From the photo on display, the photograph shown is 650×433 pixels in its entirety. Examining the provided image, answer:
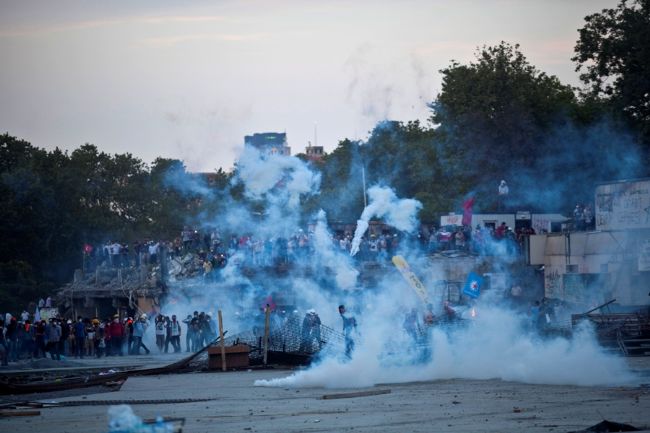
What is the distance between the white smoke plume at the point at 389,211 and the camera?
42.3m

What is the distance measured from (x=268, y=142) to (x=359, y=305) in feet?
118

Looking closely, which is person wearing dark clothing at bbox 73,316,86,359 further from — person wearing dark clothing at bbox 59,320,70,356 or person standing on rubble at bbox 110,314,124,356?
person standing on rubble at bbox 110,314,124,356

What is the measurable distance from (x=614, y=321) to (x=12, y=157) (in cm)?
6512

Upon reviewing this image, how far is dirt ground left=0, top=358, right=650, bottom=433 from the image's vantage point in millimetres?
16344

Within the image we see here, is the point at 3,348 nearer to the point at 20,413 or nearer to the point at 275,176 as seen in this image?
the point at 275,176

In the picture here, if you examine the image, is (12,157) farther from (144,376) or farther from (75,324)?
(144,376)

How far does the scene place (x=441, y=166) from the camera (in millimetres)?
66438

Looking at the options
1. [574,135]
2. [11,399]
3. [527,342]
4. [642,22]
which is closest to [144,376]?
[11,399]

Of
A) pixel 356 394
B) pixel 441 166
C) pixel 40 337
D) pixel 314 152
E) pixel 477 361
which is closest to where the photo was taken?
pixel 356 394

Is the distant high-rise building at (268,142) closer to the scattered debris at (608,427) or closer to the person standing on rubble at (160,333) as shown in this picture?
the person standing on rubble at (160,333)

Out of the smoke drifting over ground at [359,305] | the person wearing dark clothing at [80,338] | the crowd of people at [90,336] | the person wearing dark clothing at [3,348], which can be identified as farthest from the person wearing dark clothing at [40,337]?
the smoke drifting over ground at [359,305]

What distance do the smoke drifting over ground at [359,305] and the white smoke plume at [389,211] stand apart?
0.13ft

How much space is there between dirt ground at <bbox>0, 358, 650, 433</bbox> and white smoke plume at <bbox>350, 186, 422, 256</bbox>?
1832cm

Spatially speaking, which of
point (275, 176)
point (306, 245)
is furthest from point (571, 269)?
point (275, 176)
